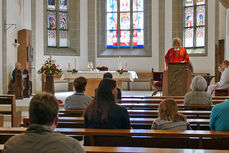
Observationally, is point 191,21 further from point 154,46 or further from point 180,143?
point 180,143

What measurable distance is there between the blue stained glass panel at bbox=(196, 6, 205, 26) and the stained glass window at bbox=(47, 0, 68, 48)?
560 cm

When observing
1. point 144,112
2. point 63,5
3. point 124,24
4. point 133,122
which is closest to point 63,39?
point 63,5

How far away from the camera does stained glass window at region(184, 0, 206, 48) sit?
48.1 ft

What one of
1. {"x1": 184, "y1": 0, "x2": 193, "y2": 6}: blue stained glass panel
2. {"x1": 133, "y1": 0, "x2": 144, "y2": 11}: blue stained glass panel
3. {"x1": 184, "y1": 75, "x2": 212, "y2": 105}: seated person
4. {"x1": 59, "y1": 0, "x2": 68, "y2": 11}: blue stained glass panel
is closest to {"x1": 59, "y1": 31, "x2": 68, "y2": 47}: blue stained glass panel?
{"x1": 59, "y1": 0, "x2": 68, "y2": 11}: blue stained glass panel

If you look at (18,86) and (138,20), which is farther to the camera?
(138,20)

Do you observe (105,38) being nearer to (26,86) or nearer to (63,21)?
(63,21)

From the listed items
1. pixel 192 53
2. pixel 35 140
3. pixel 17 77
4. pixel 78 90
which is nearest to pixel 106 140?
pixel 35 140

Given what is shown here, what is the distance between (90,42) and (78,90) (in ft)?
36.6

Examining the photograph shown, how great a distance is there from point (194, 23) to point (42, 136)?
1388cm

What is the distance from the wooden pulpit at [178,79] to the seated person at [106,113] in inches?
216

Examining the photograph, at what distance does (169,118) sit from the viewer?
11.0ft

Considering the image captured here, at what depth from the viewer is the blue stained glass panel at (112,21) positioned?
16.2 m

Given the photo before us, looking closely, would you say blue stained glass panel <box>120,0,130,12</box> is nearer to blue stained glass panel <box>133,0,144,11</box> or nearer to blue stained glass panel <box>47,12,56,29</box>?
blue stained glass panel <box>133,0,144,11</box>

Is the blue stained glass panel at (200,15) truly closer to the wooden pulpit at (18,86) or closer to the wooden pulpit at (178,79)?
the wooden pulpit at (178,79)
